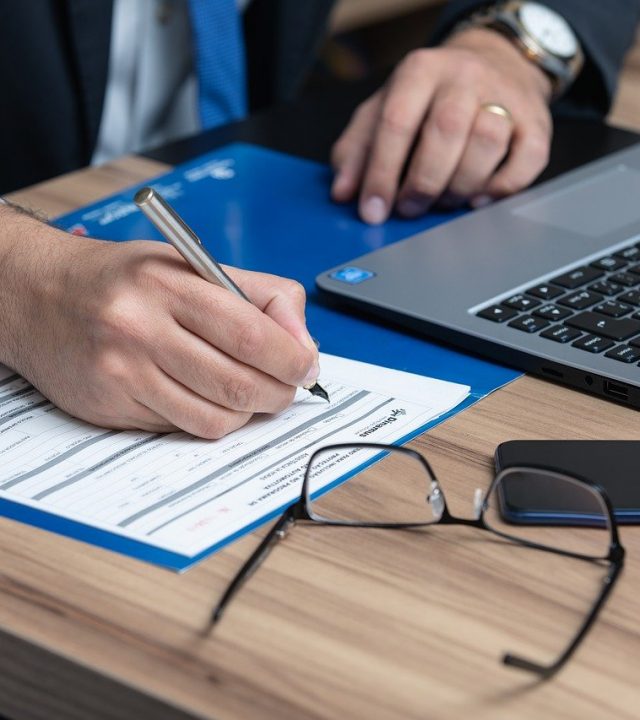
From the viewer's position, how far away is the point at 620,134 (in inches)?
44.5

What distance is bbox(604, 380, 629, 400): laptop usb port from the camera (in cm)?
64

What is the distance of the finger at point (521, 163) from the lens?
964 millimetres

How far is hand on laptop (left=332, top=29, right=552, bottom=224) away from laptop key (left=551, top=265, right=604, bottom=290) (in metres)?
0.21

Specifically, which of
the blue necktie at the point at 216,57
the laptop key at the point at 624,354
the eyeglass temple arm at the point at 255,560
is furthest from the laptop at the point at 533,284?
the blue necktie at the point at 216,57

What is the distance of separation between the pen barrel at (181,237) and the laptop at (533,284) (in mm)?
167

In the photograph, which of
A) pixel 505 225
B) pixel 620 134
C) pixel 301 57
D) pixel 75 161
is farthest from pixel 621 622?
pixel 301 57

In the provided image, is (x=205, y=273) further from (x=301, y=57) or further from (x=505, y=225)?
(x=301, y=57)

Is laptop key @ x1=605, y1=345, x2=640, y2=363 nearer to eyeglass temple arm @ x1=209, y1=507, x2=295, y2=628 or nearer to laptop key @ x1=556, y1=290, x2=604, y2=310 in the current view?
laptop key @ x1=556, y1=290, x2=604, y2=310

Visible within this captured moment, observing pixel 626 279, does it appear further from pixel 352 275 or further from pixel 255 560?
pixel 255 560

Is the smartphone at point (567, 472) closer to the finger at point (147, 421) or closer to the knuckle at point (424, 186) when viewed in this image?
the finger at point (147, 421)

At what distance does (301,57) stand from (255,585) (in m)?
1.14

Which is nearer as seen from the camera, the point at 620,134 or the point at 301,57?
the point at 620,134

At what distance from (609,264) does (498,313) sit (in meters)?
0.11

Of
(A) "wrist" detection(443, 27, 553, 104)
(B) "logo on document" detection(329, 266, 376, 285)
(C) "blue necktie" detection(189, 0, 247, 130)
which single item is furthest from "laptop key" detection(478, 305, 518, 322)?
(C) "blue necktie" detection(189, 0, 247, 130)
